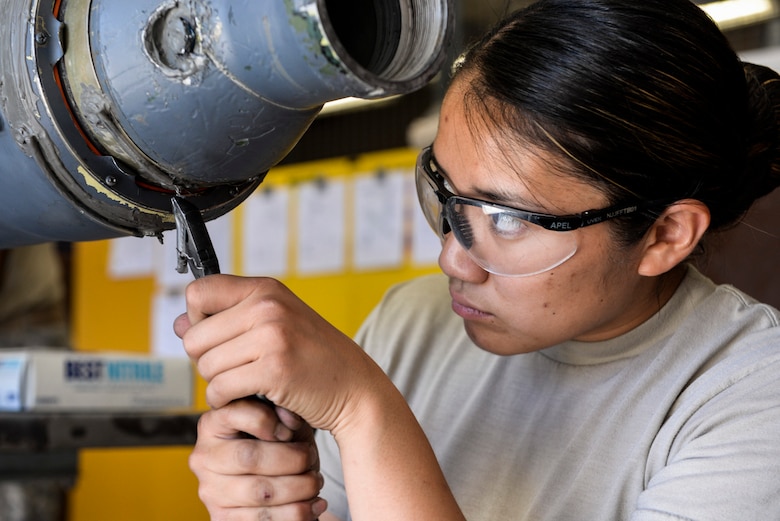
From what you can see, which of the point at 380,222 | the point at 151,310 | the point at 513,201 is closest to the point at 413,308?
the point at 513,201

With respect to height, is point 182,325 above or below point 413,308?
above

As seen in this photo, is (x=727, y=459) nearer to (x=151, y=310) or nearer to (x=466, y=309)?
(x=466, y=309)

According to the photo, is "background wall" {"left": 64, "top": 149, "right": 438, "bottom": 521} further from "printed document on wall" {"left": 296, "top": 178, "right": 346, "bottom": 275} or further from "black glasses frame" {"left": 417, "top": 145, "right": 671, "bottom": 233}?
"black glasses frame" {"left": 417, "top": 145, "right": 671, "bottom": 233}

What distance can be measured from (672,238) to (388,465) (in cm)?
47

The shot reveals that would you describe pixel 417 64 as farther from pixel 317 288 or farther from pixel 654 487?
pixel 317 288

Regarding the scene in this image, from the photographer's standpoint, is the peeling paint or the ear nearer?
the peeling paint

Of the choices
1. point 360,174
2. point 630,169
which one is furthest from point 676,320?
point 360,174

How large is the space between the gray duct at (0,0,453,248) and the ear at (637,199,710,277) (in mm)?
533

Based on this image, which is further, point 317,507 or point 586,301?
point 586,301

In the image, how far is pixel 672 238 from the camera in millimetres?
1104

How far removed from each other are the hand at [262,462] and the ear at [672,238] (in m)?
0.50

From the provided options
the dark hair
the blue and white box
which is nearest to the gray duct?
the dark hair

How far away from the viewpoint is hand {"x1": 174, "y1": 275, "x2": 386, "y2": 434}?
29.1 inches

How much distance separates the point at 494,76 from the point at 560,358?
0.38 metres
